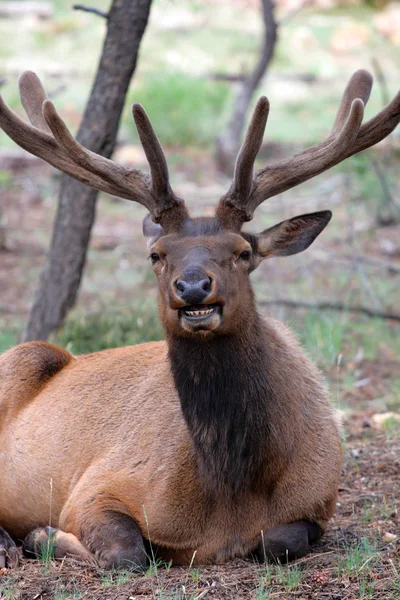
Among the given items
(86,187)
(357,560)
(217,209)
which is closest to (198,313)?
(217,209)

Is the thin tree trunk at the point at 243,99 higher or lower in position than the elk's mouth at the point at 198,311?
higher

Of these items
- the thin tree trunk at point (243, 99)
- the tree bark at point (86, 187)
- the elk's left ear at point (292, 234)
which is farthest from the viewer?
the thin tree trunk at point (243, 99)

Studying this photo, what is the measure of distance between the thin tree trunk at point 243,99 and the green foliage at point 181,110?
2.42m

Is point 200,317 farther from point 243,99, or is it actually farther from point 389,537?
point 243,99

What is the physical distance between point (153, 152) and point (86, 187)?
2995 mm

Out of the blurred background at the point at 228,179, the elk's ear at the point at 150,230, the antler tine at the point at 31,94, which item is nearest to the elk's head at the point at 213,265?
the elk's ear at the point at 150,230

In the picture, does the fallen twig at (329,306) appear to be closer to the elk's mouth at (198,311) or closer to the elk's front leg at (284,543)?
the elk's front leg at (284,543)

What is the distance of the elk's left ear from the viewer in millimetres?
5457

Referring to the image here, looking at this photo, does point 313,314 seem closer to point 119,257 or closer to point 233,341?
point 119,257

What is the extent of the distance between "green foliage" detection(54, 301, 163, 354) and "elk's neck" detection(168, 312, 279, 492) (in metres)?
3.26

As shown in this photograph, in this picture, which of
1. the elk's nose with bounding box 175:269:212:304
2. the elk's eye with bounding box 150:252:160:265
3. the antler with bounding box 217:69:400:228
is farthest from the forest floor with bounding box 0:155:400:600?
the antler with bounding box 217:69:400:228

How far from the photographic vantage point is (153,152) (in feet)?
16.9

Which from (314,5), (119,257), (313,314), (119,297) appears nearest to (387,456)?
(313,314)

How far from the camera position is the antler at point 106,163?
516 centimetres
